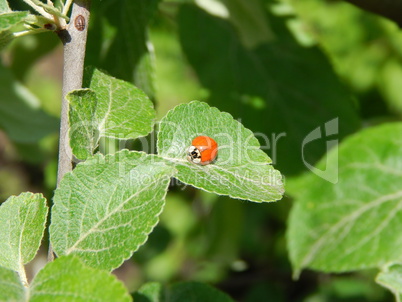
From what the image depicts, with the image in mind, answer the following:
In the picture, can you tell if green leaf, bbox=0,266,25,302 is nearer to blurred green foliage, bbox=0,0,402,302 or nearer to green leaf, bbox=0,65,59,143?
blurred green foliage, bbox=0,0,402,302

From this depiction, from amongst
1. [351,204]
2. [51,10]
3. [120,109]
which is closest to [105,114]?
[120,109]

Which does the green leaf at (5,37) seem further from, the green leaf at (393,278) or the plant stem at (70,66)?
the green leaf at (393,278)

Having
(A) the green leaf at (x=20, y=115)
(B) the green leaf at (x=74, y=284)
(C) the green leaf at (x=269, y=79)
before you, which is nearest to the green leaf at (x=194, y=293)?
(B) the green leaf at (x=74, y=284)

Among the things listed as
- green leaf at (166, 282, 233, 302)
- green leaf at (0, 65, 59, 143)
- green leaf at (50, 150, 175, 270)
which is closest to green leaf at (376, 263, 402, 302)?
green leaf at (166, 282, 233, 302)

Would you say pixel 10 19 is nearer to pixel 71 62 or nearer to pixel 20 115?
pixel 71 62

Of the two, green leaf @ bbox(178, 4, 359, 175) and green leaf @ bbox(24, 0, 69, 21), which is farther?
green leaf @ bbox(178, 4, 359, 175)

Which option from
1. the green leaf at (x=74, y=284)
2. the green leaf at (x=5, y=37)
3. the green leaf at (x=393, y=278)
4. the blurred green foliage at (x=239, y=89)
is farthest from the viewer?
the blurred green foliage at (x=239, y=89)

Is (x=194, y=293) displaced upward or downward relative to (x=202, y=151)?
downward

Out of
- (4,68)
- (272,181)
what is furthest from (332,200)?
(4,68)
